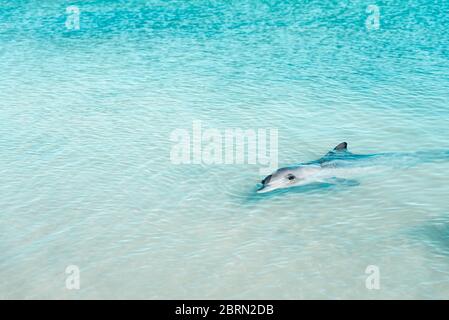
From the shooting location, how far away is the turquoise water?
7234 mm

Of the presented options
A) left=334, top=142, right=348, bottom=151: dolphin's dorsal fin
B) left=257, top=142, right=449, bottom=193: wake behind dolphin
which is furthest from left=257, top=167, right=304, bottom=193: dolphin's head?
left=334, top=142, right=348, bottom=151: dolphin's dorsal fin

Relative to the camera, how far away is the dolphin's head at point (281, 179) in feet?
28.8

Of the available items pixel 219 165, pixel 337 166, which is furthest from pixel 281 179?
pixel 219 165

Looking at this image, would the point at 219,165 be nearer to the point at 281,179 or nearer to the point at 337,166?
the point at 281,179

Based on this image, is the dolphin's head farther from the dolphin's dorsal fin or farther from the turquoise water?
the dolphin's dorsal fin

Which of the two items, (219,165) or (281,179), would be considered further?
(219,165)

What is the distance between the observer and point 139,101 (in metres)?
12.8

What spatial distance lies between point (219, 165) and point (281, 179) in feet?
4.51

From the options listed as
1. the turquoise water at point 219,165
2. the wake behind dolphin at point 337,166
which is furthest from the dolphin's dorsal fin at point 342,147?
the turquoise water at point 219,165

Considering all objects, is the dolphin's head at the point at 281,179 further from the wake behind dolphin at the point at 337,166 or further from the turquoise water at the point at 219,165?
the turquoise water at the point at 219,165

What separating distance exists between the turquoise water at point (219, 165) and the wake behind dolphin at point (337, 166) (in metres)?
0.16

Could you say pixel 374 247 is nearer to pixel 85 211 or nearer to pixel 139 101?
pixel 85 211

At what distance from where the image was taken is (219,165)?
32.3ft

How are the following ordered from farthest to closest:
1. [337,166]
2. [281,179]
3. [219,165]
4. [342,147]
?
[219,165] < [342,147] < [337,166] < [281,179]
